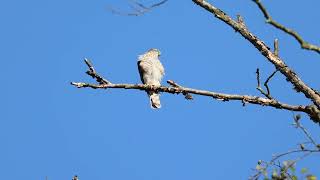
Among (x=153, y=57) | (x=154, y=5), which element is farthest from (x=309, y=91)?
(x=153, y=57)

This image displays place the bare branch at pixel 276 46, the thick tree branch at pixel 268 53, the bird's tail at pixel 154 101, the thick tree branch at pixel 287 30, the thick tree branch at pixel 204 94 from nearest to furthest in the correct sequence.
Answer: the thick tree branch at pixel 287 30 → the thick tree branch at pixel 204 94 → the thick tree branch at pixel 268 53 → the bare branch at pixel 276 46 → the bird's tail at pixel 154 101

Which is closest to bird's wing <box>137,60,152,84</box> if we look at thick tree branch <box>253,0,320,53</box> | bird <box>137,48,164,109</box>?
bird <box>137,48,164,109</box>

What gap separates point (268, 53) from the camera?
286 inches

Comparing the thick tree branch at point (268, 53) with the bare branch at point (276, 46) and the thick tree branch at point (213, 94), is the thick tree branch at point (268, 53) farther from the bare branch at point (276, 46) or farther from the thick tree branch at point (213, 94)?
the thick tree branch at point (213, 94)

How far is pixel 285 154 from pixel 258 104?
5.21 ft

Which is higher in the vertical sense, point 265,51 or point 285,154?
point 265,51

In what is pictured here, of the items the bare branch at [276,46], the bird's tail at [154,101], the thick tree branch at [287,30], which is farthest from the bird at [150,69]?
the thick tree branch at [287,30]

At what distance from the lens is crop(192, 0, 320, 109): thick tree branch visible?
22.3 feet

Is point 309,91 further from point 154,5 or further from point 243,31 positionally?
point 154,5

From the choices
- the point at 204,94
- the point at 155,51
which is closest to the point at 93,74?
the point at 204,94

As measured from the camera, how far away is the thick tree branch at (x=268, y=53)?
6.80 meters

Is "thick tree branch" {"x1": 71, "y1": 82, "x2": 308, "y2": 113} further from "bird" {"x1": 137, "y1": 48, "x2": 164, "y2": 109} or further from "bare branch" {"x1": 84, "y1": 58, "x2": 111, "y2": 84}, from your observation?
"bird" {"x1": 137, "y1": 48, "x2": 164, "y2": 109}

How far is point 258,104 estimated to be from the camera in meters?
6.91

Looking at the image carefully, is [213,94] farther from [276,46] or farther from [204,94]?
[276,46]
